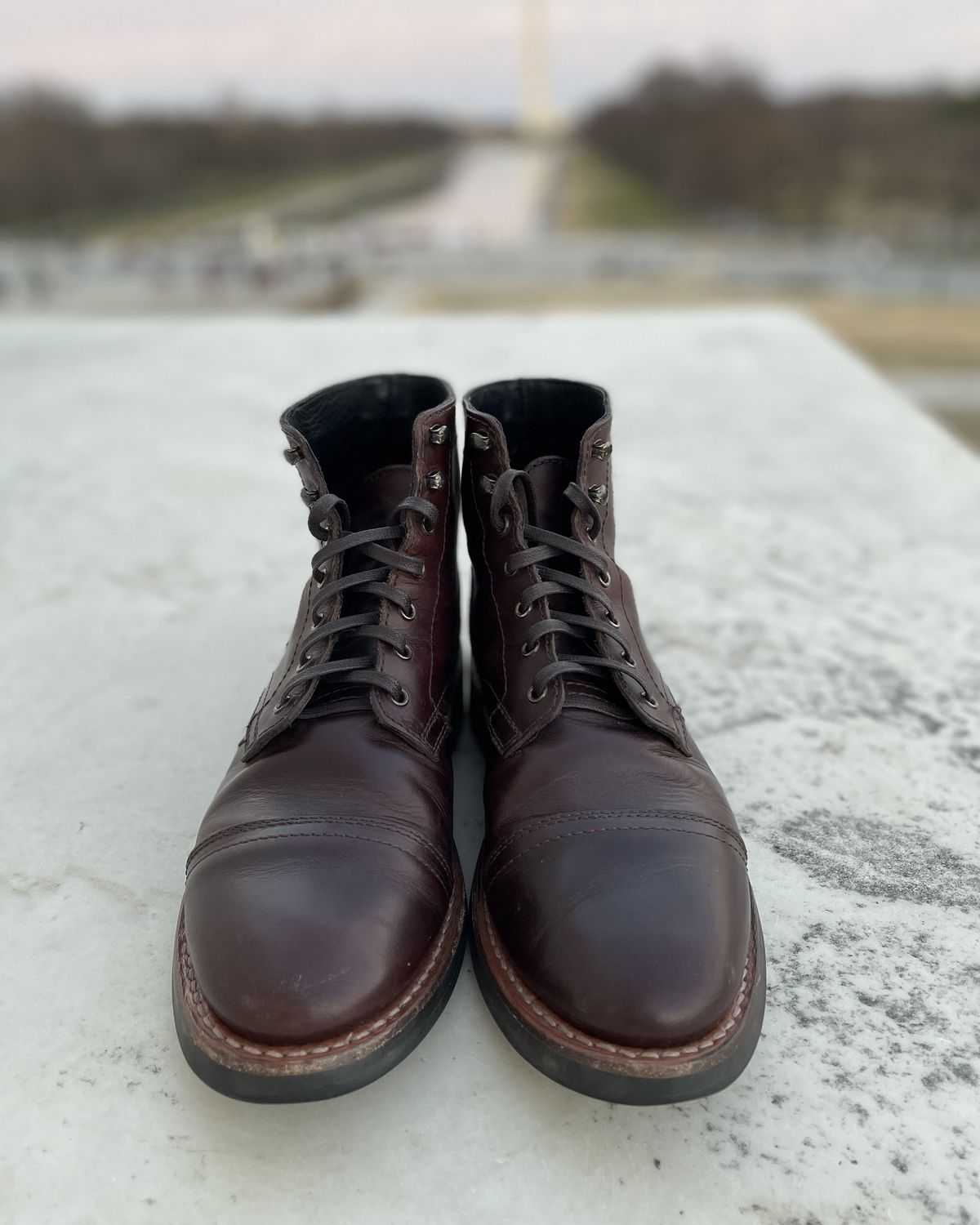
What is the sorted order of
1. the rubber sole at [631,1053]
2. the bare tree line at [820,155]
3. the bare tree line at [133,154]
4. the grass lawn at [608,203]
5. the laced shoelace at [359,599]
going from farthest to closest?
the grass lawn at [608,203]
the bare tree line at [133,154]
the bare tree line at [820,155]
the laced shoelace at [359,599]
the rubber sole at [631,1053]

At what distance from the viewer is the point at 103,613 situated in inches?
85.0

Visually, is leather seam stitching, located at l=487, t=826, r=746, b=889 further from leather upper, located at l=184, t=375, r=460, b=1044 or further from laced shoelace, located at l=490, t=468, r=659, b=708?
laced shoelace, located at l=490, t=468, r=659, b=708

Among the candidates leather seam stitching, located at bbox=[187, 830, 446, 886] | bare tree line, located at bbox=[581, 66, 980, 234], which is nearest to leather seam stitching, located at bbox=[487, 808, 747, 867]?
leather seam stitching, located at bbox=[187, 830, 446, 886]

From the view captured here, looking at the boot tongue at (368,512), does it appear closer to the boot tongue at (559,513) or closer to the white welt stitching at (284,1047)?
the boot tongue at (559,513)

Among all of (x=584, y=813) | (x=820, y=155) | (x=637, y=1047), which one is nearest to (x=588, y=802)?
(x=584, y=813)

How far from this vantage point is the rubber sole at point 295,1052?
0.96 metres

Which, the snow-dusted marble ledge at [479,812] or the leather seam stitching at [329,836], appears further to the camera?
the leather seam stitching at [329,836]

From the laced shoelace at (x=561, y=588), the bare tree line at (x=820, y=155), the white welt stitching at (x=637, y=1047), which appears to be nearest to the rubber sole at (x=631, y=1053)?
the white welt stitching at (x=637, y=1047)

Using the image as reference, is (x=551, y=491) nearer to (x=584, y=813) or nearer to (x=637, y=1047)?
(x=584, y=813)

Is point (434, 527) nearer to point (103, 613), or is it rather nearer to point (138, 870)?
point (138, 870)

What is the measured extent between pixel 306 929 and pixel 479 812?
454 millimetres

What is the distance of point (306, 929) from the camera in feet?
3.34

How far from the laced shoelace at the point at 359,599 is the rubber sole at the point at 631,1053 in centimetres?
45

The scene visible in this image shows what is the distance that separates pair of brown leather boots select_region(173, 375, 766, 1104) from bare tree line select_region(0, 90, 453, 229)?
45.4 meters
